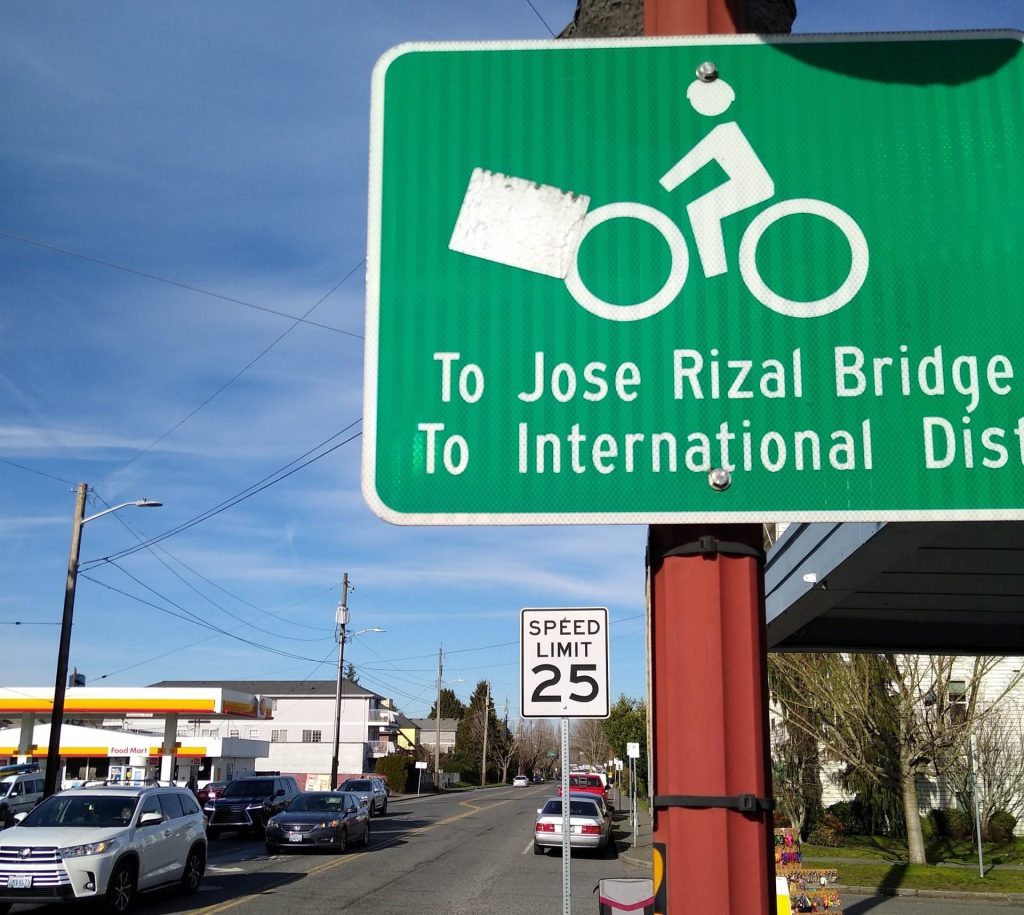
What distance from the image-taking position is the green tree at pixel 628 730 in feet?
186

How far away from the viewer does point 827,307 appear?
6.98ft

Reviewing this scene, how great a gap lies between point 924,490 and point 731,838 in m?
0.73

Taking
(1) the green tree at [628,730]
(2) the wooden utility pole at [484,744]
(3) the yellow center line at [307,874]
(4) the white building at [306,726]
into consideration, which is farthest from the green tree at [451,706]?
(3) the yellow center line at [307,874]

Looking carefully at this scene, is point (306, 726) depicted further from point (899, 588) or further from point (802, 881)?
point (899, 588)

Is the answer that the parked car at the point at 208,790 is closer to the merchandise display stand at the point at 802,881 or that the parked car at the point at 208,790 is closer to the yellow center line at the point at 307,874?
the yellow center line at the point at 307,874

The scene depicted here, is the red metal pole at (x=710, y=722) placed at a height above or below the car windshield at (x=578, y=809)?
above

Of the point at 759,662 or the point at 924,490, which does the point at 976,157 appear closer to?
the point at 924,490

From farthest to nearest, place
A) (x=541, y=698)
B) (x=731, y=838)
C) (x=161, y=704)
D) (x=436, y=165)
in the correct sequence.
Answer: (x=161, y=704) → (x=541, y=698) → (x=436, y=165) → (x=731, y=838)

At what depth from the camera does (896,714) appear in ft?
79.3

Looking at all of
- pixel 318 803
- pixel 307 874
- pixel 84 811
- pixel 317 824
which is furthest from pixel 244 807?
pixel 84 811

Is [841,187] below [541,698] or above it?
above

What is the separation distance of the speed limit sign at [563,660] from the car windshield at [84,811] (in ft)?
38.6

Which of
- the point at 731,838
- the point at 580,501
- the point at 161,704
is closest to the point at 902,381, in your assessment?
the point at 580,501

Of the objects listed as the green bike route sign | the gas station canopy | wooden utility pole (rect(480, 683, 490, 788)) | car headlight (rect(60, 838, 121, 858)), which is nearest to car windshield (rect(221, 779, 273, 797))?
the gas station canopy
